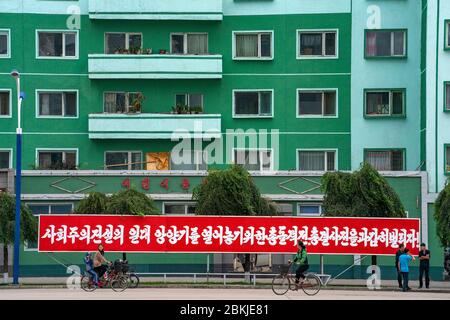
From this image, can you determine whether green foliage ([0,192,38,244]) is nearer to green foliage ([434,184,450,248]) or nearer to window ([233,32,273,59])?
window ([233,32,273,59])

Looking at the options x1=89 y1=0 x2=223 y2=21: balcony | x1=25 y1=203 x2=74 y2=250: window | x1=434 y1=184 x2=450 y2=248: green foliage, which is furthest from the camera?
x1=89 y1=0 x2=223 y2=21: balcony

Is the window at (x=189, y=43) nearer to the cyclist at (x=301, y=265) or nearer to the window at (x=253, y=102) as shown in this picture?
the window at (x=253, y=102)

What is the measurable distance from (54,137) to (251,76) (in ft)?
33.7

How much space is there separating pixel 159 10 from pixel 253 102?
652cm

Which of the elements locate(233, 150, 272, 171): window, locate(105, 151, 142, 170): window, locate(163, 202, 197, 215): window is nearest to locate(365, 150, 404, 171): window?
locate(233, 150, 272, 171): window

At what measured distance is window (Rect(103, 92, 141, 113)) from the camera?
5138cm

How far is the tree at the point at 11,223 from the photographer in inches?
1682

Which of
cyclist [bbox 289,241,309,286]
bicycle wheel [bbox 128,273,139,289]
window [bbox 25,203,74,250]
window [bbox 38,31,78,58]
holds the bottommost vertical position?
bicycle wheel [bbox 128,273,139,289]

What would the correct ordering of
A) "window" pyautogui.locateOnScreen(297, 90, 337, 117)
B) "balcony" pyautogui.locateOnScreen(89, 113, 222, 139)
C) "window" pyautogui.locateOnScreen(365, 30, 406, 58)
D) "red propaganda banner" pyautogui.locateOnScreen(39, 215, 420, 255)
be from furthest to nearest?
"window" pyautogui.locateOnScreen(297, 90, 337, 117), "window" pyautogui.locateOnScreen(365, 30, 406, 58), "balcony" pyautogui.locateOnScreen(89, 113, 222, 139), "red propaganda banner" pyautogui.locateOnScreen(39, 215, 420, 255)

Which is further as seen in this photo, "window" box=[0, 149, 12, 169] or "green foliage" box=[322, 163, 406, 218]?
"window" box=[0, 149, 12, 169]

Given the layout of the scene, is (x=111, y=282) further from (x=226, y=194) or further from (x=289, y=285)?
(x=226, y=194)

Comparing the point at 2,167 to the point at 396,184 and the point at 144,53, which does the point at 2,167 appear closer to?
the point at 144,53

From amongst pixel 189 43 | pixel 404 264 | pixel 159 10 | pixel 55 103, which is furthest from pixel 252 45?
pixel 404 264

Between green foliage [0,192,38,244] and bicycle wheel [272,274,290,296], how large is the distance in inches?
519
